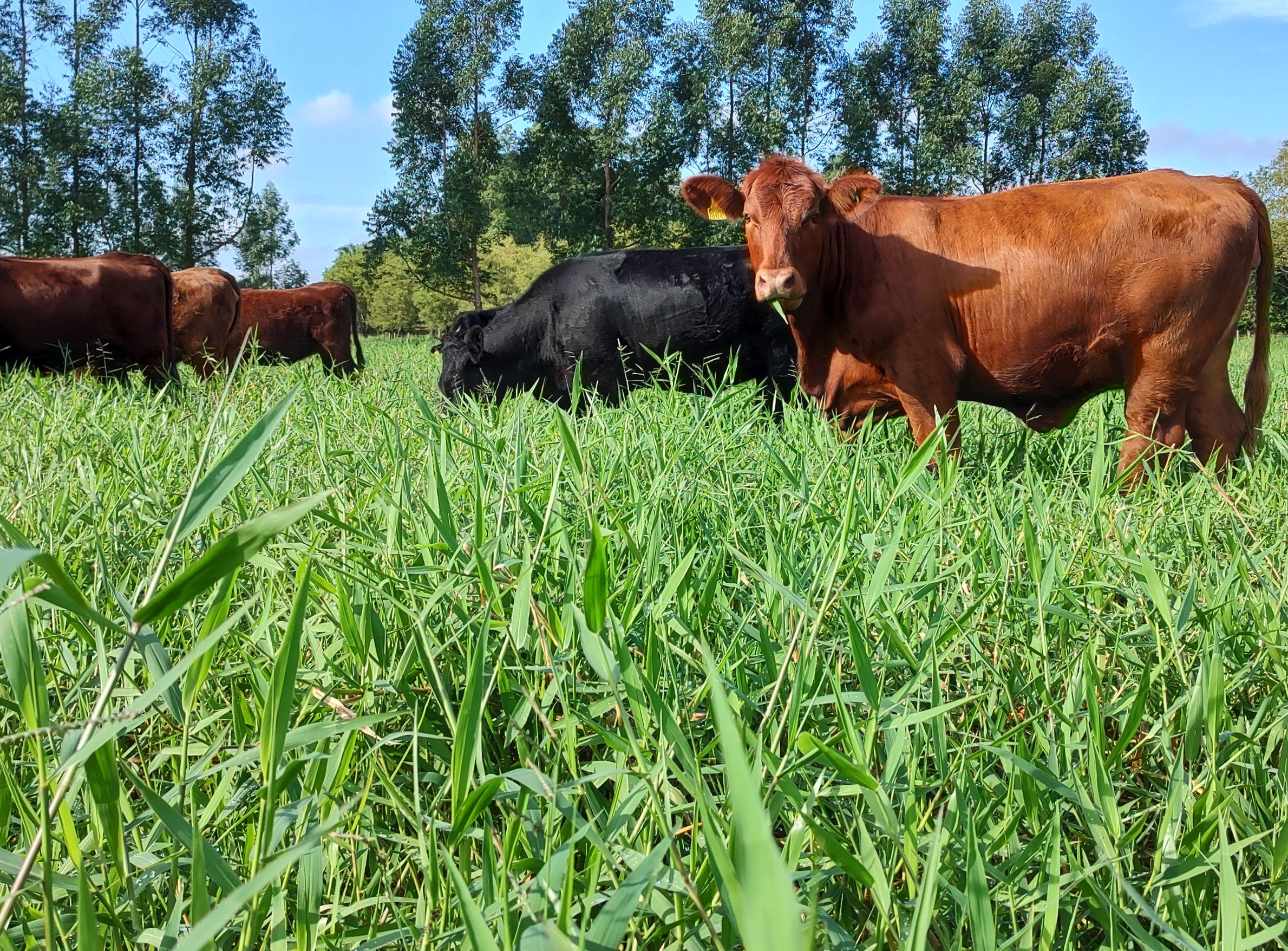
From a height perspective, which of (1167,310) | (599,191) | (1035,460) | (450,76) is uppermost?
(450,76)

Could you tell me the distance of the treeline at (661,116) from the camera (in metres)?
38.2

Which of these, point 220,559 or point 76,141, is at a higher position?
point 76,141

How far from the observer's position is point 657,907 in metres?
1.11

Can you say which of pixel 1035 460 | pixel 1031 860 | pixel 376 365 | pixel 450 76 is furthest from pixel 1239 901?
pixel 450 76

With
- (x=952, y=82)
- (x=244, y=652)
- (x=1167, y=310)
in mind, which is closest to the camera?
(x=244, y=652)

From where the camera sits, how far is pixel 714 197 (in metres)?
5.20

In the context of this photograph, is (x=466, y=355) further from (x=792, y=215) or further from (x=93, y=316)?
(x=93, y=316)

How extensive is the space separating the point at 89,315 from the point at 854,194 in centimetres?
767

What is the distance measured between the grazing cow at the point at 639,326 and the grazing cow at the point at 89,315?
3.82 m

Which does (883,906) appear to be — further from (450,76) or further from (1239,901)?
(450,76)

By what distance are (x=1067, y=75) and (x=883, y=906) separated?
56.4 meters

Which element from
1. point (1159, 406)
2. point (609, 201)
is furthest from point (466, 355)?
point (609, 201)

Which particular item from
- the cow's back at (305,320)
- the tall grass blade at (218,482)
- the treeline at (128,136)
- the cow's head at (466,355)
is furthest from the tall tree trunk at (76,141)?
the tall grass blade at (218,482)

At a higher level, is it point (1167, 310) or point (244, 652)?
point (1167, 310)
